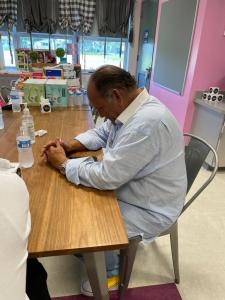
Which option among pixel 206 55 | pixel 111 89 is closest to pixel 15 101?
pixel 111 89

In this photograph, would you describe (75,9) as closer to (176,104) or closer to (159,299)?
(176,104)

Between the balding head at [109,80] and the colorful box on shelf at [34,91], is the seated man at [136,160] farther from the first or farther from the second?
the colorful box on shelf at [34,91]

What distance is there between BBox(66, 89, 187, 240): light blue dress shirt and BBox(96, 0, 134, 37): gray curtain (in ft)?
14.9

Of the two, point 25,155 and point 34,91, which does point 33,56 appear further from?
point 25,155

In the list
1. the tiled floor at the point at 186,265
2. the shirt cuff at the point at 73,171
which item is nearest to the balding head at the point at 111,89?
the shirt cuff at the point at 73,171

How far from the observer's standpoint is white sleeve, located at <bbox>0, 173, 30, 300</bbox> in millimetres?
456

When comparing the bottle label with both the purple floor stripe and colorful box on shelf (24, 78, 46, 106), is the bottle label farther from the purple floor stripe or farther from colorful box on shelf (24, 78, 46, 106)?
colorful box on shelf (24, 78, 46, 106)

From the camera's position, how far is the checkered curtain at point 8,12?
4445 millimetres

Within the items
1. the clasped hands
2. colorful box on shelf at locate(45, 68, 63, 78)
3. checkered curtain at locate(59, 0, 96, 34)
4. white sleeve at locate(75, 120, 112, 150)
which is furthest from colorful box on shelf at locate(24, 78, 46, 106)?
checkered curtain at locate(59, 0, 96, 34)

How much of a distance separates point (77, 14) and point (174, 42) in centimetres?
251

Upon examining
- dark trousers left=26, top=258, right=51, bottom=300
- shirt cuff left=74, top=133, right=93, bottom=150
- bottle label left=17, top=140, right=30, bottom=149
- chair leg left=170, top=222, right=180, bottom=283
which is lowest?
chair leg left=170, top=222, right=180, bottom=283

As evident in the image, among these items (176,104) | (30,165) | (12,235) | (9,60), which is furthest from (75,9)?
(12,235)

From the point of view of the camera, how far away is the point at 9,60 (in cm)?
521

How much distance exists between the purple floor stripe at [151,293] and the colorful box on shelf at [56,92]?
1.72 meters
